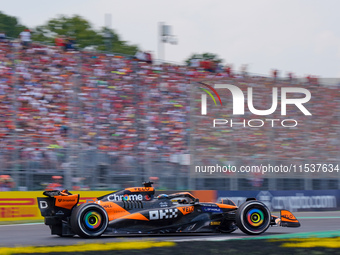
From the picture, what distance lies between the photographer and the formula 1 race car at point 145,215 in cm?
939

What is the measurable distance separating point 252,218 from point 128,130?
32.7 feet

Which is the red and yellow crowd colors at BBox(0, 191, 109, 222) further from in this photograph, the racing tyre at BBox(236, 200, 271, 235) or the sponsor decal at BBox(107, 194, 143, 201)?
→ the racing tyre at BBox(236, 200, 271, 235)

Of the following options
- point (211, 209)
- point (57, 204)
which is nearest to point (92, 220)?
point (57, 204)

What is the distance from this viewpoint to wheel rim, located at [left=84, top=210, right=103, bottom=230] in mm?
9328

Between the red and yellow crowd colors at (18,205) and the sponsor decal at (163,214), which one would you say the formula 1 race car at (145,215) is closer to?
the sponsor decal at (163,214)

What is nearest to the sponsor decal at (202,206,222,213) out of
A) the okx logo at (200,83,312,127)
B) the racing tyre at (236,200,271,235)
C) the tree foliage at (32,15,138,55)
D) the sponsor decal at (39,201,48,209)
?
the racing tyre at (236,200,271,235)

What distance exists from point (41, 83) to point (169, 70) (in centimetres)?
597

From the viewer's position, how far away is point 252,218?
393 inches

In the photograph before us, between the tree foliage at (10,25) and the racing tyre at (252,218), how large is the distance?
4242 cm

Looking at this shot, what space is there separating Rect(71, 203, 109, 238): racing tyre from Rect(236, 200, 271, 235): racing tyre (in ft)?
8.28

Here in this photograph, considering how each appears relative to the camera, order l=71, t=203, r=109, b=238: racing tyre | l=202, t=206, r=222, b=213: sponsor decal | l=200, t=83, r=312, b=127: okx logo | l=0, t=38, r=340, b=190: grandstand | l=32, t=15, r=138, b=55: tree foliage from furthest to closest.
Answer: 1. l=32, t=15, r=138, b=55: tree foliage
2. l=200, t=83, r=312, b=127: okx logo
3. l=0, t=38, r=340, b=190: grandstand
4. l=202, t=206, r=222, b=213: sponsor decal
5. l=71, t=203, r=109, b=238: racing tyre

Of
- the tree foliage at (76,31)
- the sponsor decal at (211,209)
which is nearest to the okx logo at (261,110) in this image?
the sponsor decal at (211,209)

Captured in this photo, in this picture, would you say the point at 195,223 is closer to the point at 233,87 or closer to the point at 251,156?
the point at 251,156

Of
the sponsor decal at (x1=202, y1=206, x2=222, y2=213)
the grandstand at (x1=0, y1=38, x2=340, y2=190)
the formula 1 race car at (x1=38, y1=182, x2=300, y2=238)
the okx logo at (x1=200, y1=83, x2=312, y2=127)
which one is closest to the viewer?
the formula 1 race car at (x1=38, y1=182, x2=300, y2=238)
